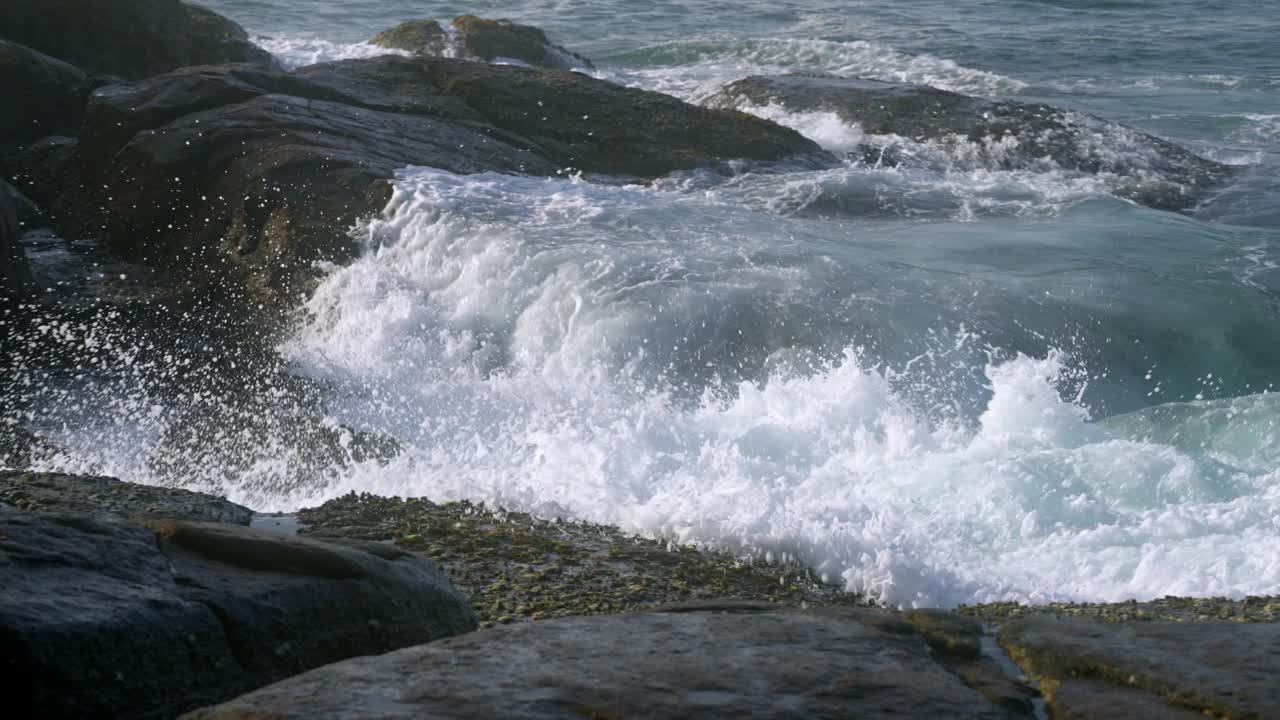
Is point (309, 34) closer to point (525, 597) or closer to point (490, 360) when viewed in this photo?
point (490, 360)

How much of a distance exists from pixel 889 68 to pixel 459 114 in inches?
400

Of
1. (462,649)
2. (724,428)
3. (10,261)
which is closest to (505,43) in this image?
(10,261)

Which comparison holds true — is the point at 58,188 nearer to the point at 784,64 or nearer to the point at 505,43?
the point at 505,43

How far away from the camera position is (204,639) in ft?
10.2

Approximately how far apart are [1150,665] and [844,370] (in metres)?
4.70

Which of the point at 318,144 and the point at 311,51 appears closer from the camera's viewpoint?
the point at 318,144

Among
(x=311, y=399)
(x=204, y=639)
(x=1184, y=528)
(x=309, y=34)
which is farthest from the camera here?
(x=309, y=34)

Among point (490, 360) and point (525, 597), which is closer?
point (525, 597)

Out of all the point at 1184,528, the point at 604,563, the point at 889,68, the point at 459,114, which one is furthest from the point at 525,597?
the point at 889,68

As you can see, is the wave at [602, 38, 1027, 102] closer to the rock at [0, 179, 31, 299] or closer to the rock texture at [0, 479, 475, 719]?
the rock at [0, 179, 31, 299]

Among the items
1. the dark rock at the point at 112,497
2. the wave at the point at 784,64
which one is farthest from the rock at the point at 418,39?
the dark rock at the point at 112,497

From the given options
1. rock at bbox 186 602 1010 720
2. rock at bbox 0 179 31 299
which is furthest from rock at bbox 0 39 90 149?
rock at bbox 186 602 1010 720

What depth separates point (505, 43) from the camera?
18.0 metres

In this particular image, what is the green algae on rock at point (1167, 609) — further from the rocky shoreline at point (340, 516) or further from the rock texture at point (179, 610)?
the rock texture at point (179, 610)
